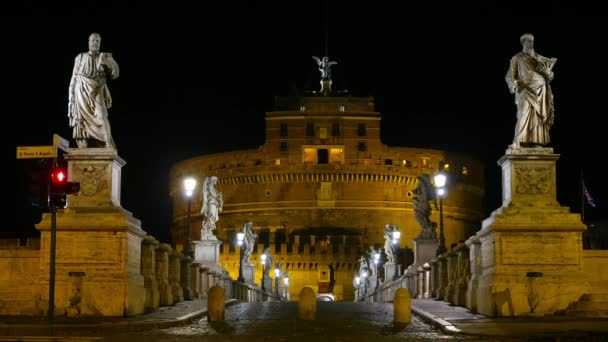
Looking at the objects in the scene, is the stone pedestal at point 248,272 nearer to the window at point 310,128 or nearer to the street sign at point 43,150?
the street sign at point 43,150

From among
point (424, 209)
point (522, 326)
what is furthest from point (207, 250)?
point (522, 326)

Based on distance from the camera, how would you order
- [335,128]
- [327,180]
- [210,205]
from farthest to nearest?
[335,128] → [327,180] → [210,205]

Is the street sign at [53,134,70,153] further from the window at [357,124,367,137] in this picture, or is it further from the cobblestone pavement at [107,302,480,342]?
the window at [357,124,367,137]

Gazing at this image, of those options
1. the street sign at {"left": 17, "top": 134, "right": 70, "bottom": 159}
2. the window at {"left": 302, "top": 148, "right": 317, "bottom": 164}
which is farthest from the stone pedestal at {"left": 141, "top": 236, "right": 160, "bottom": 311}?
the window at {"left": 302, "top": 148, "right": 317, "bottom": 164}

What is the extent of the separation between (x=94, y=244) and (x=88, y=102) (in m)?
2.62

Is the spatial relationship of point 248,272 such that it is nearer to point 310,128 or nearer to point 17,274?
point 17,274

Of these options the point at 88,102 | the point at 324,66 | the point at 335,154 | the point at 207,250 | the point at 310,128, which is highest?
the point at 324,66

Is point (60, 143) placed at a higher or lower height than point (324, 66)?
lower

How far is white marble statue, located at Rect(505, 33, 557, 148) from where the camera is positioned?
17531mm

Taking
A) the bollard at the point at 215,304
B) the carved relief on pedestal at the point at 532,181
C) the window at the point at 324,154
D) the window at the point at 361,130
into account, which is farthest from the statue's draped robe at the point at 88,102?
the window at the point at 361,130

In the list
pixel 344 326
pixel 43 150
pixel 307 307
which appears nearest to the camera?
pixel 43 150

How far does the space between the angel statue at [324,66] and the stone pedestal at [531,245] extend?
325ft

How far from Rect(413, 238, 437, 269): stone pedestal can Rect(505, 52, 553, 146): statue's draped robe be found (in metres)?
14.1

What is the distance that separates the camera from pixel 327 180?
10525cm
